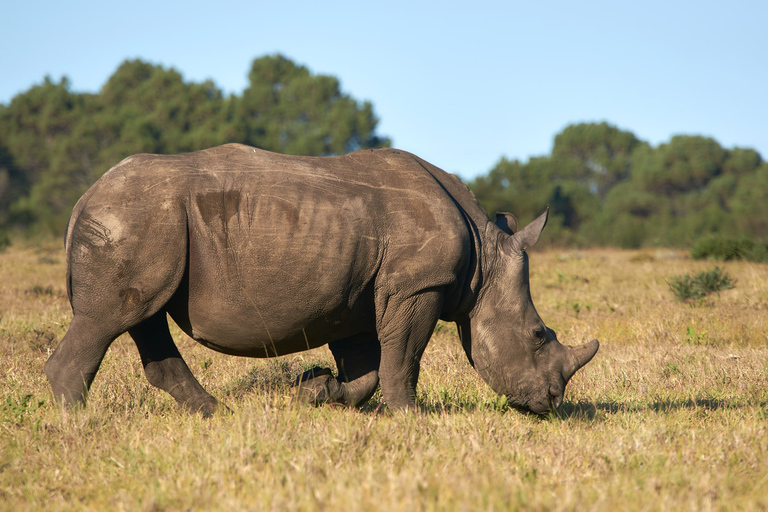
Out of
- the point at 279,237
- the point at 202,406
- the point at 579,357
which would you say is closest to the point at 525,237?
the point at 579,357

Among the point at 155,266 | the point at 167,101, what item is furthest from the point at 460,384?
the point at 167,101

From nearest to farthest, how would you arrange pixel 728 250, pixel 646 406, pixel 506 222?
pixel 646 406, pixel 506 222, pixel 728 250

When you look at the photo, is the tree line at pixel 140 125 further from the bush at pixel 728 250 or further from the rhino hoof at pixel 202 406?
the rhino hoof at pixel 202 406

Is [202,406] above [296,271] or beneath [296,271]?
beneath

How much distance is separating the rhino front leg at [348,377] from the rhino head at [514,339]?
73cm

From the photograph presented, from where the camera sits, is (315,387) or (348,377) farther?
(348,377)

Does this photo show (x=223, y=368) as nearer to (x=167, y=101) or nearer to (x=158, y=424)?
(x=158, y=424)

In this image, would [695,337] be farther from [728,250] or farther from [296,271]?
[728,250]

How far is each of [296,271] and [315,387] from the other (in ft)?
3.15

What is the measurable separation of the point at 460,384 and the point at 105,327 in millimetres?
2895

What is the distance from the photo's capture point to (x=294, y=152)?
147 ft

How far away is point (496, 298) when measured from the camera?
4.67m

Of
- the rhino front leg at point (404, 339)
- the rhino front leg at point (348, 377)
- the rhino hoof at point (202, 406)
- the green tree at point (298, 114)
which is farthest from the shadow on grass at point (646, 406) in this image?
the green tree at point (298, 114)

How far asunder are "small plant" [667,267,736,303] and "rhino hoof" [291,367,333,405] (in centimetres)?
655
